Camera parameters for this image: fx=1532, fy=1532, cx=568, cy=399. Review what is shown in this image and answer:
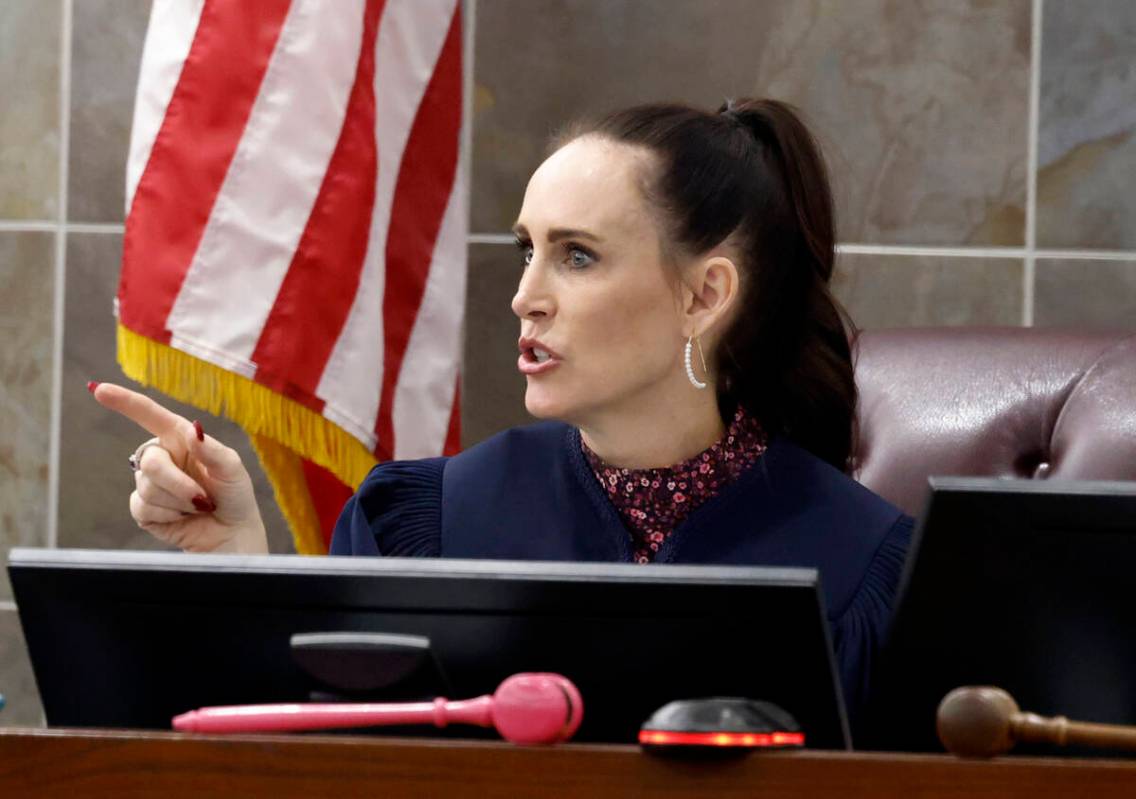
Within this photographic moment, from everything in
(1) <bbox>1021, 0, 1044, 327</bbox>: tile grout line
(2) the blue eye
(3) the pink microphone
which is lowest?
(3) the pink microphone

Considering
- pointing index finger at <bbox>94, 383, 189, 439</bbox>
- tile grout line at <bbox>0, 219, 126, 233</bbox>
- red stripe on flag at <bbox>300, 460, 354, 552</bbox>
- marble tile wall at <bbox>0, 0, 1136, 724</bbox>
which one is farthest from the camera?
tile grout line at <bbox>0, 219, 126, 233</bbox>

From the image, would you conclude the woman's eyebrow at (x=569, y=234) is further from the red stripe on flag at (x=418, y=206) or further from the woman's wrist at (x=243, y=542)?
the red stripe on flag at (x=418, y=206)

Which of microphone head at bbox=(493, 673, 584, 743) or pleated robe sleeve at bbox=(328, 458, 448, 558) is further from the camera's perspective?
pleated robe sleeve at bbox=(328, 458, 448, 558)

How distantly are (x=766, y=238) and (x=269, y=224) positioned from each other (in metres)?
0.74

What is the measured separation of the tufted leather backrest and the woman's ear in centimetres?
29

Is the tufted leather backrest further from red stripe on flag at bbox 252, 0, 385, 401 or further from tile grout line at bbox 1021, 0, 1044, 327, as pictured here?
red stripe on flag at bbox 252, 0, 385, 401

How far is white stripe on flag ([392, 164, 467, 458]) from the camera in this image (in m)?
2.21

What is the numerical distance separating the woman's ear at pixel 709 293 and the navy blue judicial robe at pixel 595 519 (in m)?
0.15

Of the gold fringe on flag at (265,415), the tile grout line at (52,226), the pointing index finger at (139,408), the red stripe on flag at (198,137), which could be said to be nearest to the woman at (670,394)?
the pointing index finger at (139,408)

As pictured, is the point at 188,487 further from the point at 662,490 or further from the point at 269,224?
the point at 269,224

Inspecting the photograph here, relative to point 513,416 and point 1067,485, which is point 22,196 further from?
point 1067,485

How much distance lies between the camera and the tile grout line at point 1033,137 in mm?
2350

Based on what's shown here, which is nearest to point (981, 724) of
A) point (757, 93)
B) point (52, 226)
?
point (757, 93)

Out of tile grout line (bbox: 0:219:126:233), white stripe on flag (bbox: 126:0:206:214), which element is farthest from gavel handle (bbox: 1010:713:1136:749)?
tile grout line (bbox: 0:219:126:233)
